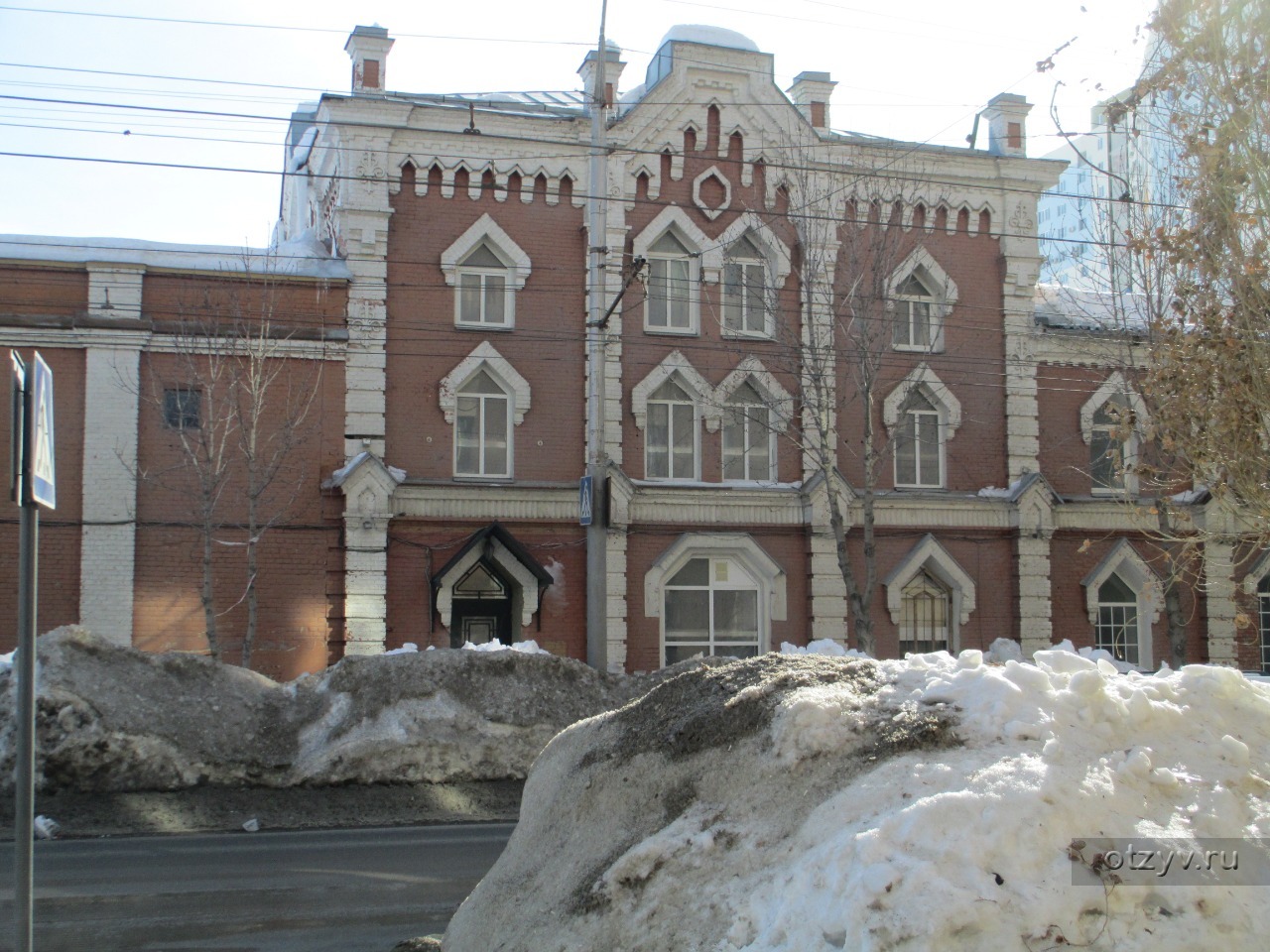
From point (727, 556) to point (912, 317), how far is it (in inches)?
244

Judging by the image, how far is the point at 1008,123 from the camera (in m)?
25.6

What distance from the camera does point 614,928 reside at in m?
4.97

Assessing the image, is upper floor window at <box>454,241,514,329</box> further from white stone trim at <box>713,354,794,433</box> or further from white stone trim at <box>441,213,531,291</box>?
white stone trim at <box>713,354,794,433</box>

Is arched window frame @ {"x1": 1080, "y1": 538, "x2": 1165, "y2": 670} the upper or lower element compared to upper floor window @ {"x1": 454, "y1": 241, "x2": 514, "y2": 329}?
lower

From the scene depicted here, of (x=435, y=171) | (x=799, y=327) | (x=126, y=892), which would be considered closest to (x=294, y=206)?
(x=435, y=171)

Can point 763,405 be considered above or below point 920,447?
above

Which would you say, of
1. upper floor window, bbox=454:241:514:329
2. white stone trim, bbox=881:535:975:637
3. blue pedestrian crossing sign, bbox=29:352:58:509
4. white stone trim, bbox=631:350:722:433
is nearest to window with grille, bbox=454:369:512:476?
upper floor window, bbox=454:241:514:329

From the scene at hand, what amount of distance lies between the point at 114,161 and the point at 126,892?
8518 millimetres

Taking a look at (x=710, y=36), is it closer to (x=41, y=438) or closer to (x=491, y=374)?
(x=491, y=374)

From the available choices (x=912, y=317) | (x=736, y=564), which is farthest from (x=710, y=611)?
(x=912, y=317)

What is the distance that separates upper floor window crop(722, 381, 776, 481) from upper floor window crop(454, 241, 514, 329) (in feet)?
15.1

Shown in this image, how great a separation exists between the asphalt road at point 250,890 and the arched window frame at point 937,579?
13.6m

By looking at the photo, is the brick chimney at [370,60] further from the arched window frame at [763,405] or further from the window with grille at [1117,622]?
the window with grille at [1117,622]

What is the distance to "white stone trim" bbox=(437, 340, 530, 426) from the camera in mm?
21766
